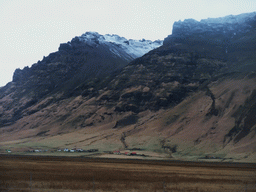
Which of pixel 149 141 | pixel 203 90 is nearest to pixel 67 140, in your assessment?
pixel 149 141

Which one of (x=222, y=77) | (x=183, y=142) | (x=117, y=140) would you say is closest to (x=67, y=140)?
(x=117, y=140)

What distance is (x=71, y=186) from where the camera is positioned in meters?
40.0

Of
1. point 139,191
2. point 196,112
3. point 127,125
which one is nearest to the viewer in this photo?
point 139,191

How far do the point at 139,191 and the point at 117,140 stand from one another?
5158 inches

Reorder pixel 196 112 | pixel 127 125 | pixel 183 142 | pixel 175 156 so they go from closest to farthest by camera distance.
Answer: pixel 175 156, pixel 183 142, pixel 196 112, pixel 127 125

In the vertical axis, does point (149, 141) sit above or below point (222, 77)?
below

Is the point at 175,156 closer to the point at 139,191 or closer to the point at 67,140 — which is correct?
the point at 67,140

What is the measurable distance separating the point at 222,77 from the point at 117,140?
7680 cm

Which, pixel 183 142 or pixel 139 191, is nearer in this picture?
pixel 139 191

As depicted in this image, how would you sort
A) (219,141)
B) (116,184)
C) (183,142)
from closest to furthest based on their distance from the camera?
1. (116,184)
2. (219,141)
3. (183,142)

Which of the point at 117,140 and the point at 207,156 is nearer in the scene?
the point at 207,156

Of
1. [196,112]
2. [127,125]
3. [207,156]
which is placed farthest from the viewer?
[127,125]

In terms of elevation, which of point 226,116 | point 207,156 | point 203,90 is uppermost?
point 203,90

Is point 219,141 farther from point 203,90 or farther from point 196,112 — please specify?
point 203,90
